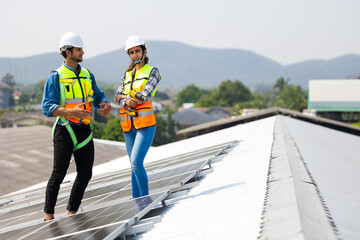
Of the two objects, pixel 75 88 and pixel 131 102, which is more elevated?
pixel 75 88

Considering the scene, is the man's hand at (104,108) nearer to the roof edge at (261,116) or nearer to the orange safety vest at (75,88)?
the orange safety vest at (75,88)

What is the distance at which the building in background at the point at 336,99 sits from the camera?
7750cm

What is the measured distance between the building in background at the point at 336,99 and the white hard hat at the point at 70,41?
7391cm

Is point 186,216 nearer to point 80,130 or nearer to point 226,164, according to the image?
point 80,130

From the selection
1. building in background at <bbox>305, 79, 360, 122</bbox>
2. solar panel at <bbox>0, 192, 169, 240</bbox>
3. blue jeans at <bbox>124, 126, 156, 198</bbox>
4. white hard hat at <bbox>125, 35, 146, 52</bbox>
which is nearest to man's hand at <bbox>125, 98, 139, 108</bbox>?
blue jeans at <bbox>124, 126, 156, 198</bbox>

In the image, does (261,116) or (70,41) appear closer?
(70,41)

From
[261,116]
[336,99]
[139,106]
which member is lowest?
[261,116]

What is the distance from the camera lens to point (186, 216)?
4691 millimetres

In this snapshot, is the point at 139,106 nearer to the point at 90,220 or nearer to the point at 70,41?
the point at 70,41

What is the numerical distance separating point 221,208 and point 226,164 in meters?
3.11

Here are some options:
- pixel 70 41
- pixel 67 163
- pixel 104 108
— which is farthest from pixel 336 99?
pixel 67 163

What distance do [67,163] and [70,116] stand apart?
1.70 ft

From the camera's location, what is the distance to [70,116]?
17.2 ft

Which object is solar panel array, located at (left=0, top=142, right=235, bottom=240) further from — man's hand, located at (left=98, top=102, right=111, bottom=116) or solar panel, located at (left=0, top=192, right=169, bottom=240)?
man's hand, located at (left=98, top=102, right=111, bottom=116)
